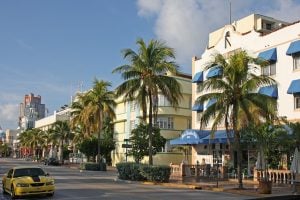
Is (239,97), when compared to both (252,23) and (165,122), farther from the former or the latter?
(165,122)

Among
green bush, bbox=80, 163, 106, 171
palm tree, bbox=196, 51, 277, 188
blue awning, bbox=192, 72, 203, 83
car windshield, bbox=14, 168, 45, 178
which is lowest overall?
green bush, bbox=80, 163, 106, 171

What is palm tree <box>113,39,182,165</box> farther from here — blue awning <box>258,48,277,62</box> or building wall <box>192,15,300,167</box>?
blue awning <box>258,48,277,62</box>

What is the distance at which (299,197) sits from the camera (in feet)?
78.6

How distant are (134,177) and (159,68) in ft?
26.9

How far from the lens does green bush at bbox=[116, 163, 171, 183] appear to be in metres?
32.8

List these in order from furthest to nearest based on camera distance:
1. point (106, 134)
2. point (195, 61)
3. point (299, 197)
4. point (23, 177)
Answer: point (106, 134), point (195, 61), point (299, 197), point (23, 177)

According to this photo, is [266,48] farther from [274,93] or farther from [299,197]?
[299,197]

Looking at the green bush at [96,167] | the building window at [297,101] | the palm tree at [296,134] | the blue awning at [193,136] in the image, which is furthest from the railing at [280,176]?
the green bush at [96,167]

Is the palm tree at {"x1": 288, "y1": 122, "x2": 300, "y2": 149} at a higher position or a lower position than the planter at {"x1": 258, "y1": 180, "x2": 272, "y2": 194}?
higher

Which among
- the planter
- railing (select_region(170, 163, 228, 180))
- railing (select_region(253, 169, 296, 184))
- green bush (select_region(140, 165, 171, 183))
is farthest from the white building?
the planter

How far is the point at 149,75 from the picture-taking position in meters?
34.4

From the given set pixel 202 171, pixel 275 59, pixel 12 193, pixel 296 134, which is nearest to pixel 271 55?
pixel 275 59

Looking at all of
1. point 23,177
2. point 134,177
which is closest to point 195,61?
point 134,177

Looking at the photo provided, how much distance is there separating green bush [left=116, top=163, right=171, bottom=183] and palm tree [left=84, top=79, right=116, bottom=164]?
17464 mm
